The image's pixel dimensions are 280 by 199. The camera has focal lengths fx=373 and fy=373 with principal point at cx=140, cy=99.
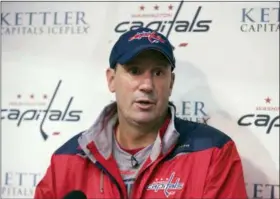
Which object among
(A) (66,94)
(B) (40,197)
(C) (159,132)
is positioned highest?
(A) (66,94)

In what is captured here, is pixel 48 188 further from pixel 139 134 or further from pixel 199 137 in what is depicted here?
pixel 199 137

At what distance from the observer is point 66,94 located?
1.28 meters

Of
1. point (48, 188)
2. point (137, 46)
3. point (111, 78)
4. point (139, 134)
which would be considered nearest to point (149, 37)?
point (137, 46)

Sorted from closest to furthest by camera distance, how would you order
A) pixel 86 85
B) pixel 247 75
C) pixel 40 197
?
1. pixel 40 197
2. pixel 247 75
3. pixel 86 85

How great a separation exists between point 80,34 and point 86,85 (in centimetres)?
18

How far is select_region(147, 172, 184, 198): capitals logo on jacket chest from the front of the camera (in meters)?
0.91

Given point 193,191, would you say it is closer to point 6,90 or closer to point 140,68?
point 140,68

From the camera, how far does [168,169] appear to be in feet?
3.05

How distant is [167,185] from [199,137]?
0.15 metres

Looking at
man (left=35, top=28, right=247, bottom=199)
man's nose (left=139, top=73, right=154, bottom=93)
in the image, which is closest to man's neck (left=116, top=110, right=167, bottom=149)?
man (left=35, top=28, right=247, bottom=199)

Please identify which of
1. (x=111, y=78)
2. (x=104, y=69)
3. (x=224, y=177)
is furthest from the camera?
(x=104, y=69)

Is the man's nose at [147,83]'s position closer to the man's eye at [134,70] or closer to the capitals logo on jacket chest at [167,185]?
the man's eye at [134,70]

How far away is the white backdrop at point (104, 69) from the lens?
1155 millimetres

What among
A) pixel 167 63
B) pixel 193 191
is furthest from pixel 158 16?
pixel 193 191
